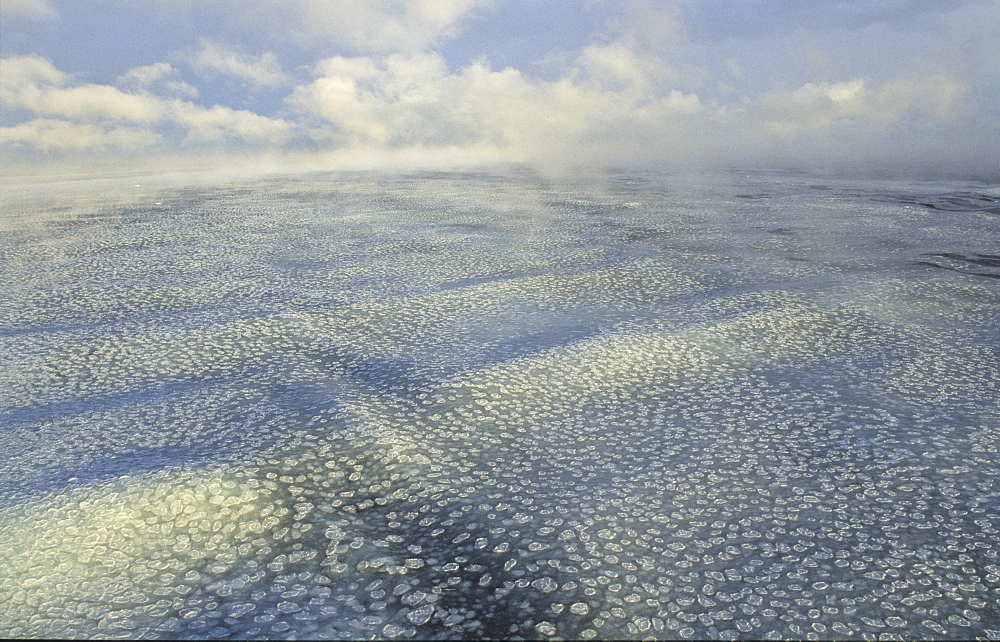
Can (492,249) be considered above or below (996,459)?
above

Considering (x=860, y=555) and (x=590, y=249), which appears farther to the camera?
(x=590, y=249)

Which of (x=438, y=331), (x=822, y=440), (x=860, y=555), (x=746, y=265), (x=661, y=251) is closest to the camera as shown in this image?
(x=860, y=555)

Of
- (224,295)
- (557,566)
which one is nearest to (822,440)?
(557,566)

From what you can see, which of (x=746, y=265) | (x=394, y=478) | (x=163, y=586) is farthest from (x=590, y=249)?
(x=163, y=586)

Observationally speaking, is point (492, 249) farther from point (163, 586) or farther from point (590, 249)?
point (163, 586)

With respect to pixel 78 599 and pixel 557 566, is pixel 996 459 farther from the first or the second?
pixel 78 599

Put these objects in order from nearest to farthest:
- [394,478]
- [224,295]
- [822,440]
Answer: [394,478], [822,440], [224,295]
